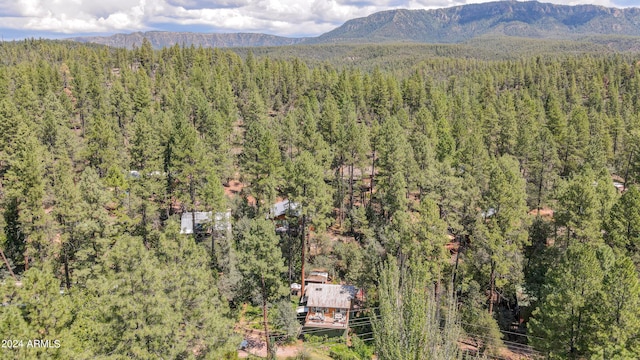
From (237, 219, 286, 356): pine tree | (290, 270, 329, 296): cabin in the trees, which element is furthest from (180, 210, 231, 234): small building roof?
(290, 270, 329, 296): cabin in the trees

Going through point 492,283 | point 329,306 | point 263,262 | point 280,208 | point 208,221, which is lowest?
point 329,306

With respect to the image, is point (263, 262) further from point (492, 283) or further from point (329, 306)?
point (492, 283)

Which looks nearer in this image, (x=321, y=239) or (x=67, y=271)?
(x=67, y=271)

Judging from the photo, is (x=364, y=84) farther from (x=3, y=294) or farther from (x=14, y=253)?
(x=3, y=294)

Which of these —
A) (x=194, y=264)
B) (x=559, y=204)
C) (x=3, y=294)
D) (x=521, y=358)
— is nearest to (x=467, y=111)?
(x=559, y=204)

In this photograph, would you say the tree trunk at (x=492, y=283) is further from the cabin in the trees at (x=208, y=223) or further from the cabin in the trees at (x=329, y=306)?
the cabin in the trees at (x=208, y=223)

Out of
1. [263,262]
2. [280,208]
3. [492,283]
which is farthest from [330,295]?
[280,208]
